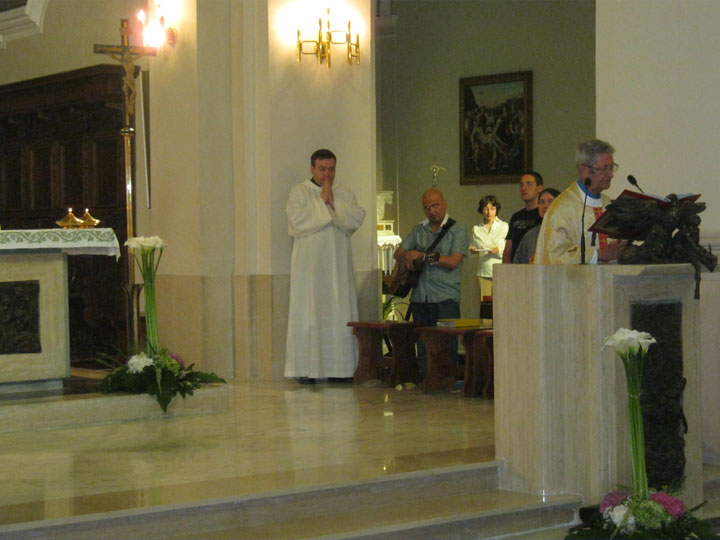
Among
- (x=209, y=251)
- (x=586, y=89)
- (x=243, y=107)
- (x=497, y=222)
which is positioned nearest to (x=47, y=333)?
(x=209, y=251)

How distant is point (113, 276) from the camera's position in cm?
1234

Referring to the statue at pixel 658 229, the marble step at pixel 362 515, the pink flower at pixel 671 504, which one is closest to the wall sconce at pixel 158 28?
the statue at pixel 658 229

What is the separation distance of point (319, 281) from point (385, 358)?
32.3 inches

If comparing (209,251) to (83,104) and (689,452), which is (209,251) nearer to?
(83,104)

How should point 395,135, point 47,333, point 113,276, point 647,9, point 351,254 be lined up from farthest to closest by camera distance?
point 395,135
point 113,276
point 351,254
point 47,333
point 647,9

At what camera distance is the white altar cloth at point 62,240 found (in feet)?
26.6

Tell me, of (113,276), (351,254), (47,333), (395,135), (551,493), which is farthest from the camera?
(395,135)

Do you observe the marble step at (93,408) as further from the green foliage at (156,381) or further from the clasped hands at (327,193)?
the clasped hands at (327,193)

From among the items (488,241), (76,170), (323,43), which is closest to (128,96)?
(323,43)

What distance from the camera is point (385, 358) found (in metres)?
9.93

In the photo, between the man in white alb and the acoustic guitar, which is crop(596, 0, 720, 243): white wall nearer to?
the acoustic guitar

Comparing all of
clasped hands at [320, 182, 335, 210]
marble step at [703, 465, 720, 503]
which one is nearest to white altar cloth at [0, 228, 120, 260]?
clasped hands at [320, 182, 335, 210]

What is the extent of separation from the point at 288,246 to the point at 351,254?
1.90 ft

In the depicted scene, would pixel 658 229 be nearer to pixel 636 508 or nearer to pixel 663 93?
pixel 636 508
